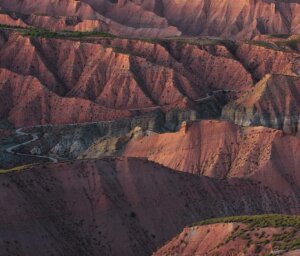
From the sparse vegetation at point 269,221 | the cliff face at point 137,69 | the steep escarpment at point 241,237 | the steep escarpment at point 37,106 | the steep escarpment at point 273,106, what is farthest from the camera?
the cliff face at point 137,69

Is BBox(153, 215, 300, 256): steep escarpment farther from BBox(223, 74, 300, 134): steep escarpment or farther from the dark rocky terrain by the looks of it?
BBox(223, 74, 300, 134): steep escarpment

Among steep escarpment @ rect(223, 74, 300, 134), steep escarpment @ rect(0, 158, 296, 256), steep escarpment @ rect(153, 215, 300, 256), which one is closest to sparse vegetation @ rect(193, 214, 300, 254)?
steep escarpment @ rect(153, 215, 300, 256)

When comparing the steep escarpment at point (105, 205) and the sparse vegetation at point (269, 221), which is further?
the steep escarpment at point (105, 205)

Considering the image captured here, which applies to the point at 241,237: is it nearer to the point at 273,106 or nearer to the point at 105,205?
the point at 105,205

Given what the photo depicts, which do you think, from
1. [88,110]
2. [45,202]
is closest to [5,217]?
[45,202]

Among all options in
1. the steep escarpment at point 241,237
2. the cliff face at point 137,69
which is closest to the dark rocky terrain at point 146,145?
the steep escarpment at point 241,237

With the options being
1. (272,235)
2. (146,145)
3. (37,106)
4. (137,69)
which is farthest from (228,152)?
(272,235)

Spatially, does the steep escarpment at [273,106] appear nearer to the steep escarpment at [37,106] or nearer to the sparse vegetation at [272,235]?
the steep escarpment at [37,106]
